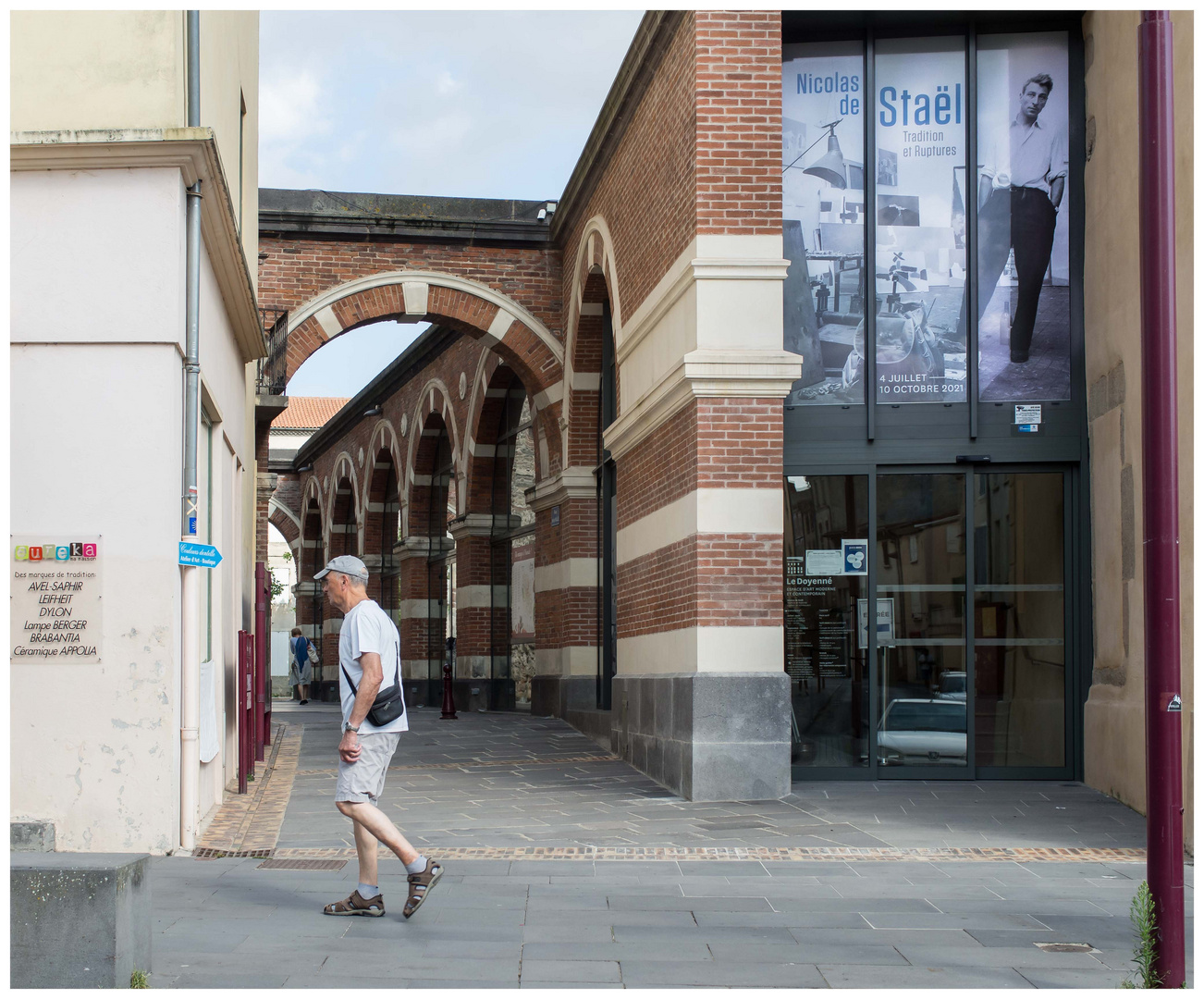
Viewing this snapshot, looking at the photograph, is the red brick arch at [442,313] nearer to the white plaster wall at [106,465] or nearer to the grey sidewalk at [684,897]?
the grey sidewalk at [684,897]

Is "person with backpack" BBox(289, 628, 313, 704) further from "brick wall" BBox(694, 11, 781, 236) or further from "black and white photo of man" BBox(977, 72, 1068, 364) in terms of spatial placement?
"black and white photo of man" BBox(977, 72, 1068, 364)

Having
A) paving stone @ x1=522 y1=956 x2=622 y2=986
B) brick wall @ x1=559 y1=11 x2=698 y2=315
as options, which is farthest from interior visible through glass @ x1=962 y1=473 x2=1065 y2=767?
paving stone @ x1=522 y1=956 x2=622 y2=986

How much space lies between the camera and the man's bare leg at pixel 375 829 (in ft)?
20.5

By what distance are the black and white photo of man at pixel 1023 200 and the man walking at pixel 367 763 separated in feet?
23.5

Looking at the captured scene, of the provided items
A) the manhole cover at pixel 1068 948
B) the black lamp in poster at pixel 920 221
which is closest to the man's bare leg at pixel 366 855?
the manhole cover at pixel 1068 948

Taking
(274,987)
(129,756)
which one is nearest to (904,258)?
(129,756)

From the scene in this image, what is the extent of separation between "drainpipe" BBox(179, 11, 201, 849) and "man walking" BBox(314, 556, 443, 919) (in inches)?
83.6

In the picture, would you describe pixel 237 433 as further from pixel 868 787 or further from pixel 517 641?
pixel 517 641

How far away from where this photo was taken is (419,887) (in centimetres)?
628

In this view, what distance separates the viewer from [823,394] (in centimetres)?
1156

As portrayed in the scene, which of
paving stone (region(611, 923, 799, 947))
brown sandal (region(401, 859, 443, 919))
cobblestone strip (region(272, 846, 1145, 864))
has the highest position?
brown sandal (region(401, 859, 443, 919))

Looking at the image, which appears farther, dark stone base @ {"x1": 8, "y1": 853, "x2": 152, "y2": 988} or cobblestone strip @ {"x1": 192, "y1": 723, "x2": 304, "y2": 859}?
cobblestone strip @ {"x1": 192, "y1": 723, "x2": 304, "y2": 859}

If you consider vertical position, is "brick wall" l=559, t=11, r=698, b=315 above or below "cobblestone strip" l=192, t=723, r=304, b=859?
above

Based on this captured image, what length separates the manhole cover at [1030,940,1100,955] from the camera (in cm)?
566
